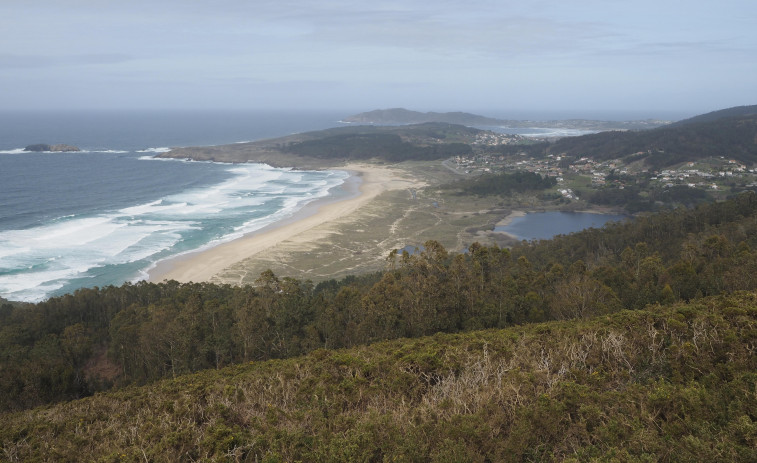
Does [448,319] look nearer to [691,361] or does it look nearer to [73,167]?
[691,361]

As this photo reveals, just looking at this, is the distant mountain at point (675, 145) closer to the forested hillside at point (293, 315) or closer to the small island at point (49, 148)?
the forested hillside at point (293, 315)

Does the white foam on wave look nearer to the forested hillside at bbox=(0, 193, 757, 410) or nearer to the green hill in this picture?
the forested hillside at bbox=(0, 193, 757, 410)

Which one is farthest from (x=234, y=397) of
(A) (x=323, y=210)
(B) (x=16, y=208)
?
(B) (x=16, y=208)

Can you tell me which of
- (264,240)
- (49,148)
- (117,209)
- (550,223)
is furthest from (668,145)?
(49,148)

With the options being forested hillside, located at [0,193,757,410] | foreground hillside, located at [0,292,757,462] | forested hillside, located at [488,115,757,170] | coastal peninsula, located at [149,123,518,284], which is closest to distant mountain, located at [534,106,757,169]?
forested hillside, located at [488,115,757,170]

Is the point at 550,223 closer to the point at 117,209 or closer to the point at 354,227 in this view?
the point at 354,227

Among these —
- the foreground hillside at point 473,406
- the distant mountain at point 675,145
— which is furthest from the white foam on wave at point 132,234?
the distant mountain at point 675,145
